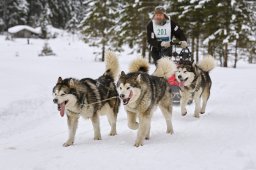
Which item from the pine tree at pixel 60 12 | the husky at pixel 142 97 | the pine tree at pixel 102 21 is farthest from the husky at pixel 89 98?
the pine tree at pixel 60 12

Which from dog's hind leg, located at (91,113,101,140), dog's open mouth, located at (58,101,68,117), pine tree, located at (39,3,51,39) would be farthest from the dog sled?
pine tree, located at (39,3,51,39)

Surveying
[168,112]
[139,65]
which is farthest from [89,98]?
[168,112]

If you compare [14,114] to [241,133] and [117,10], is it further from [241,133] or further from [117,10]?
[117,10]

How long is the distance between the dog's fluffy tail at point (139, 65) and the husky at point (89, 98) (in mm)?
318

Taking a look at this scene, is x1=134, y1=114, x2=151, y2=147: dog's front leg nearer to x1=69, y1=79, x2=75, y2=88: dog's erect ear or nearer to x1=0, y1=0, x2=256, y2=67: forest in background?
x1=69, y1=79, x2=75, y2=88: dog's erect ear

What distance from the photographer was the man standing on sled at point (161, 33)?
25.4 ft

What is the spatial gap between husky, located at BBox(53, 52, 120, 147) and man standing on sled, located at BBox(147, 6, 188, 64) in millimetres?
1773

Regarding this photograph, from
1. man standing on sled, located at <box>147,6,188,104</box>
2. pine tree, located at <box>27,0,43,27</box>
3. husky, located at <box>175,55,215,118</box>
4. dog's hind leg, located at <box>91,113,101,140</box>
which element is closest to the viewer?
dog's hind leg, located at <box>91,113,101,140</box>

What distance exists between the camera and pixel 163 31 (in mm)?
7875

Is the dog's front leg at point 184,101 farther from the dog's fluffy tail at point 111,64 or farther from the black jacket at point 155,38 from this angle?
the dog's fluffy tail at point 111,64

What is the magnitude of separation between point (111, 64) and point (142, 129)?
150cm

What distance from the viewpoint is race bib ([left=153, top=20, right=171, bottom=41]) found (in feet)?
25.8

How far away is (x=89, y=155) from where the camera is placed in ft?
15.6

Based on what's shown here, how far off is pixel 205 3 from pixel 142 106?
63.1ft
